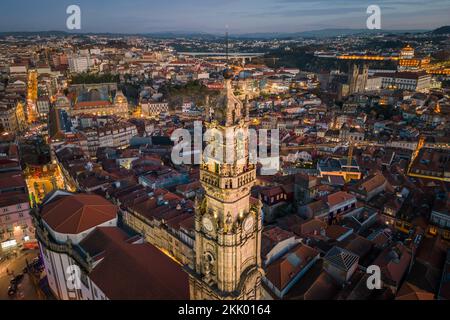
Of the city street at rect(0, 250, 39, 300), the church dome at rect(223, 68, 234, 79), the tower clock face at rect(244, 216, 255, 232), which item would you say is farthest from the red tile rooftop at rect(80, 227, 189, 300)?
the church dome at rect(223, 68, 234, 79)

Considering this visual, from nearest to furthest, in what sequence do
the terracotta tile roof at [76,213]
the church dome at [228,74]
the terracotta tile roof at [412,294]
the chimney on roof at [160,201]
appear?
the church dome at [228,74] → the terracotta tile roof at [412,294] → the terracotta tile roof at [76,213] → the chimney on roof at [160,201]

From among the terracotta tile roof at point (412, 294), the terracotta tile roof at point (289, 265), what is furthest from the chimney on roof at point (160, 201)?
the terracotta tile roof at point (412, 294)

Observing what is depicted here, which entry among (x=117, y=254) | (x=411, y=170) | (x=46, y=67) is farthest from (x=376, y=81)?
(x=46, y=67)

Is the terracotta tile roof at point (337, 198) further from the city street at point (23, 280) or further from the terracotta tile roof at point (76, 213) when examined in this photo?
the city street at point (23, 280)

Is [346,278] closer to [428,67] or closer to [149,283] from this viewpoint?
[149,283]

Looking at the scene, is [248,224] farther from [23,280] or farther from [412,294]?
[23,280]

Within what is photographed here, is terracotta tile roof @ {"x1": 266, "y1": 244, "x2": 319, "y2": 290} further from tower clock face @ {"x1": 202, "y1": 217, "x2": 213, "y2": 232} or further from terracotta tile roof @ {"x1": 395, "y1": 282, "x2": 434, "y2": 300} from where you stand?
tower clock face @ {"x1": 202, "y1": 217, "x2": 213, "y2": 232}

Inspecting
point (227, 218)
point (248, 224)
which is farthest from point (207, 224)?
point (248, 224)
